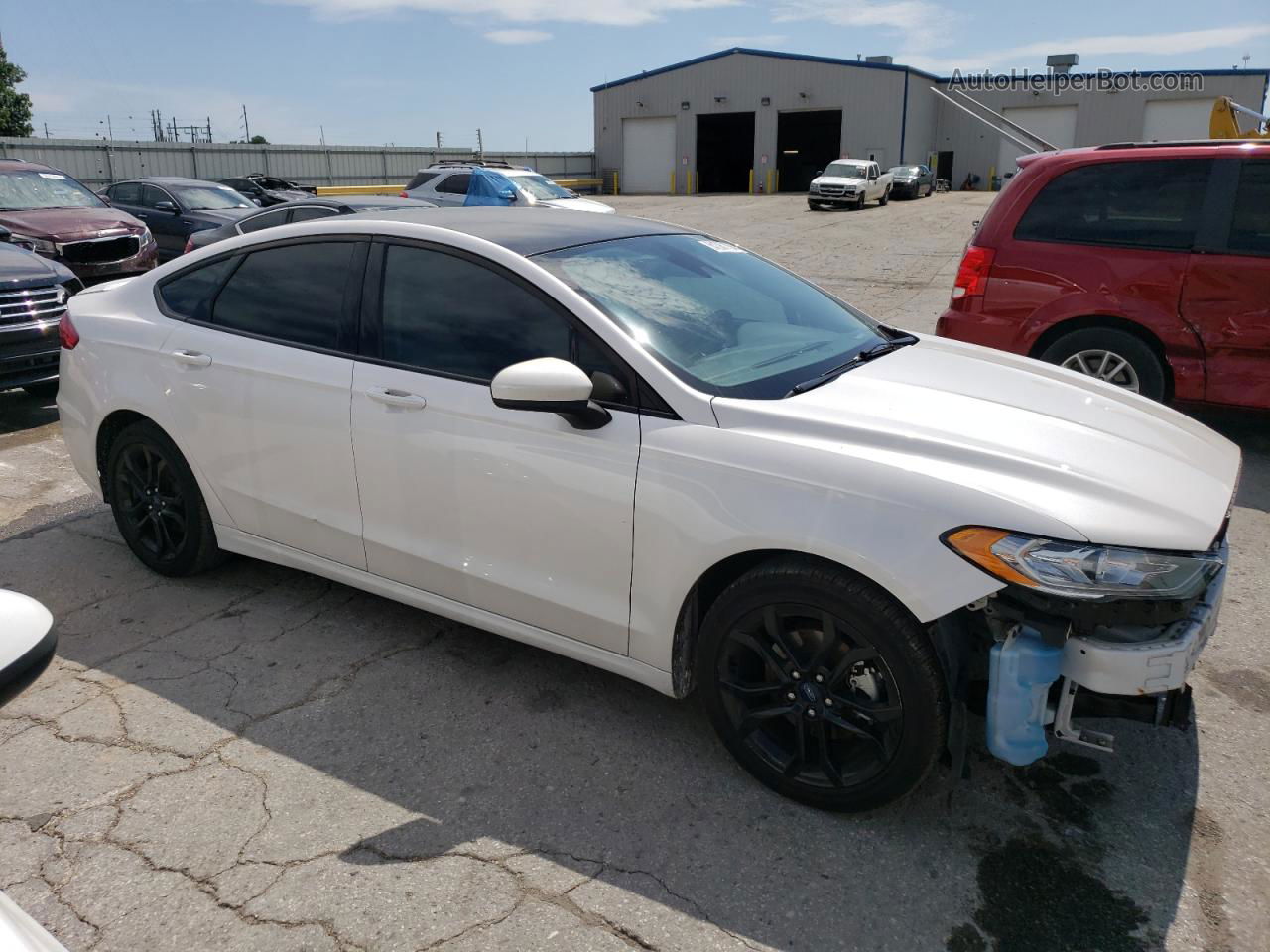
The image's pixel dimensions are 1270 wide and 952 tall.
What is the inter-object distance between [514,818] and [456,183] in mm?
16692

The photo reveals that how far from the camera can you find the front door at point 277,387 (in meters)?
3.53

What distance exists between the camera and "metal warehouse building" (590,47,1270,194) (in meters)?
39.1

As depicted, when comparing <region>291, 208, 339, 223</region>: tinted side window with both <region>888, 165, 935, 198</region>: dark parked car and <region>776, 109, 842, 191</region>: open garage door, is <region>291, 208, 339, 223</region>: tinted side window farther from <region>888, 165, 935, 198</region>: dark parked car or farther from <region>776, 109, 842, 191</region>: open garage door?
<region>776, 109, 842, 191</region>: open garage door

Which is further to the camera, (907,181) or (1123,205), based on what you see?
(907,181)

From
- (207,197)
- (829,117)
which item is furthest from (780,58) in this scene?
(207,197)

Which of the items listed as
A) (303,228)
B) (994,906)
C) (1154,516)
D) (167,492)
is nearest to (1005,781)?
(994,906)

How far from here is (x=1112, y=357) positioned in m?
5.96

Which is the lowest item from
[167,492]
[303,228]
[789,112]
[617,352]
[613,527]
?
[167,492]

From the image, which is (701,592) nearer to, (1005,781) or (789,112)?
(1005,781)

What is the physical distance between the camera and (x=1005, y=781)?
114 inches

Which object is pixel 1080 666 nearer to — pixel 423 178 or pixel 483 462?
pixel 483 462

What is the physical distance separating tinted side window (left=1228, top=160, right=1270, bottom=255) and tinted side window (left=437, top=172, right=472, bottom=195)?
46.6 ft

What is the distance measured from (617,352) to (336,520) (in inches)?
53.1

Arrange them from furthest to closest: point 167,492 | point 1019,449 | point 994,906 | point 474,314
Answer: point 167,492 → point 474,314 → point 1019,449 → point 994,906
